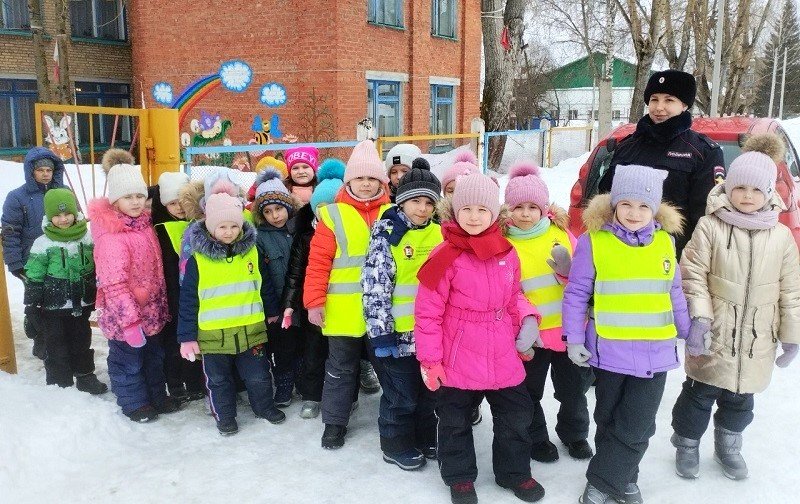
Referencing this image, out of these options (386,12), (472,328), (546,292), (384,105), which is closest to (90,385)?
(472,328)

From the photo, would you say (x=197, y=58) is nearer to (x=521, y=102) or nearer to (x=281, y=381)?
(x=281, y=381)

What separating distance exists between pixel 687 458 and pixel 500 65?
12322 millimetres

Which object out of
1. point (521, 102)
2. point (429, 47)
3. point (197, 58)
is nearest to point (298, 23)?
point (197, 58)

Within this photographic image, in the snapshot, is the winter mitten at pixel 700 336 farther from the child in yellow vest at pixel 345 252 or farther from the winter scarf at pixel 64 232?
the winter scarf at pixel 64 232

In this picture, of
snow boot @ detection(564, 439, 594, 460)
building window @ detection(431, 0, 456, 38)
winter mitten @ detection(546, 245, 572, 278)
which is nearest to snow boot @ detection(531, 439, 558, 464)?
snow boot @ detection(564, 439, 594, 460)

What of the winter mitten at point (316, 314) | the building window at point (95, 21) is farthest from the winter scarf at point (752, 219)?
the building window at point (95, 21)

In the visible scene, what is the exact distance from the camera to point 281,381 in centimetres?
411

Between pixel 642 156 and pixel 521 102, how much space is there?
102 feet

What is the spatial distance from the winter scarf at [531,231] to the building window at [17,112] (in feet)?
49.0

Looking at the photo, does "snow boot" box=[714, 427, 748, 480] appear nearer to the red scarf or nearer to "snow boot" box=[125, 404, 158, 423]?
the red scarf

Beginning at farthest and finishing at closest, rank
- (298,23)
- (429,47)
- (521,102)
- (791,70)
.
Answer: (791,70) → (521,102) → (429,47) → (298,23)

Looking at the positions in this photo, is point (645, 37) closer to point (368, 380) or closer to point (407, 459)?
point (368, 380)

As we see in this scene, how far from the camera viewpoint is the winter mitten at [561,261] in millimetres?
3059

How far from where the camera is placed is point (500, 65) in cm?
1434
